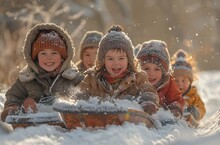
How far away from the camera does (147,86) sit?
A: 4.90 m

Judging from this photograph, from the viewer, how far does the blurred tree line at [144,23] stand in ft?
31.9

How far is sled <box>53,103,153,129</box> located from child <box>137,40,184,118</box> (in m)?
1.74

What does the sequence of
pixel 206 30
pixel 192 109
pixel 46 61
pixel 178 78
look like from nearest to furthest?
1. pixel 46 61
2. pixel 192 109
3. pixel 178 78
4. pixel 206 30

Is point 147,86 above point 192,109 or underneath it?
underneath

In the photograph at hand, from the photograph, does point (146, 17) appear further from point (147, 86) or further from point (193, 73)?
point (147, 86)

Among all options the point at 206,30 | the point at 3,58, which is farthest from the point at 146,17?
the point at 3,58

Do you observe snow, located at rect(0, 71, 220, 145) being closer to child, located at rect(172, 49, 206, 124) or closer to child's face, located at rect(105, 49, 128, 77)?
child's face, located at rect(105, 49, 128, 77)

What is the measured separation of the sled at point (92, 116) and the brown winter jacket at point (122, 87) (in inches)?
33.4

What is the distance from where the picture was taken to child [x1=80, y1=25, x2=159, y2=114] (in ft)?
16.3

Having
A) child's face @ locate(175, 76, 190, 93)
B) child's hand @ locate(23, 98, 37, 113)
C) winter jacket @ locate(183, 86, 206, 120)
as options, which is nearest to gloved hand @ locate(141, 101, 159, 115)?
child's hand @ locate(23, 98, 37, 113)

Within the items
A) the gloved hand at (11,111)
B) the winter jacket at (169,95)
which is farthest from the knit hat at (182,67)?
the gloved hand at (11,111)

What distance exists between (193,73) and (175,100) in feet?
6.24

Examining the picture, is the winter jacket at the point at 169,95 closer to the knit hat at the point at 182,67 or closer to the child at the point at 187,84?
the child at the point at 187,84

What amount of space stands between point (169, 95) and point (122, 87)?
0.97m
